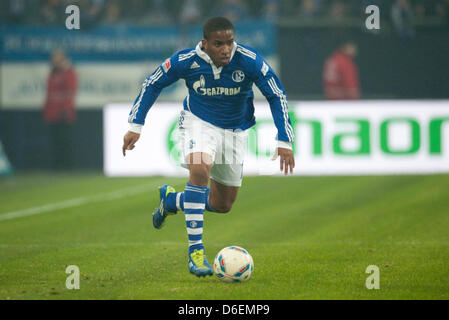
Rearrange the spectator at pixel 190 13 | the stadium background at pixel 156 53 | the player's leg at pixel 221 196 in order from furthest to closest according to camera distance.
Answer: the spectator at pixel 190 13
the stadium background at pixel 156 53
the player's leg at pixel 221 196

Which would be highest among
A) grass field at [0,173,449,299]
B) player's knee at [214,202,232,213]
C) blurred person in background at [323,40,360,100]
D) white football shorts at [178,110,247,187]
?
blurred person in background at [323,40,360,100]

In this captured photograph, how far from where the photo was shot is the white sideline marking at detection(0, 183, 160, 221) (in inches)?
445

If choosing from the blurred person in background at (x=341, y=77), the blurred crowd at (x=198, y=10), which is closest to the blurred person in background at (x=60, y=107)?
the blurred crowd at (x=198, y=10)

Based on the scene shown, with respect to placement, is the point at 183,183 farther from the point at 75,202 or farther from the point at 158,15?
the point at 158,15

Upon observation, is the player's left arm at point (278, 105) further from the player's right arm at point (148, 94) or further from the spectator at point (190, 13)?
the spectator at point (190, 13)

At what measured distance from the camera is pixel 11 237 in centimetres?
916

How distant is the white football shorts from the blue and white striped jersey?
70 mm

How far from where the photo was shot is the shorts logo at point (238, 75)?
6.77 m

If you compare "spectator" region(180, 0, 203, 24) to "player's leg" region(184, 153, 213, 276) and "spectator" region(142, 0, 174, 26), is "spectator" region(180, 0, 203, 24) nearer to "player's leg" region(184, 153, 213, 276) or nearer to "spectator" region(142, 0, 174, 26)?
"spectator" region(142, 0, 174, 26)

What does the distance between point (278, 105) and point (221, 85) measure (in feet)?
1.57

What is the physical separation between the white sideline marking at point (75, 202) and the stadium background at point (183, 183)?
3 cm

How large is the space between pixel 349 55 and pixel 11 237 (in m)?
9.83

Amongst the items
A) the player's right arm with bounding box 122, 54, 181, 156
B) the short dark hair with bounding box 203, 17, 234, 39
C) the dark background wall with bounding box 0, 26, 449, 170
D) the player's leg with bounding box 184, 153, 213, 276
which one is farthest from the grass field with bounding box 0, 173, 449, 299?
the dark background wall with bounding box 0, 26, 449, 170
